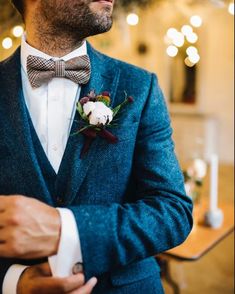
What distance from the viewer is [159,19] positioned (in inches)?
303

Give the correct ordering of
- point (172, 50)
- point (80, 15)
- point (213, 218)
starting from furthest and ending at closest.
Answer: point (172, 50)
point (213, 218)
point (80, 15)

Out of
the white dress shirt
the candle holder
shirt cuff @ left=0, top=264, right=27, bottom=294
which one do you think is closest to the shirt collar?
the white dress shirt

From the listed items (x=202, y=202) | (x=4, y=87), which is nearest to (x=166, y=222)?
(x=4, y=87)

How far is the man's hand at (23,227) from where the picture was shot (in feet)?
2.84

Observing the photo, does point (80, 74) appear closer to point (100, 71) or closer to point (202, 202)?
point (100, 71)

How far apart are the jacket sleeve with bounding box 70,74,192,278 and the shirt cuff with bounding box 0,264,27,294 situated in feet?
0.61

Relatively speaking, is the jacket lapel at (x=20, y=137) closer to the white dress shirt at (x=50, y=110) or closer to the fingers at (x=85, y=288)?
the white dress shirt at (x=50, y=110)

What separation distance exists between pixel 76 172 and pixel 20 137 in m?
0.17

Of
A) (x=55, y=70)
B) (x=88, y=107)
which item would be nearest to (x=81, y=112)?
(x=88, y=107)

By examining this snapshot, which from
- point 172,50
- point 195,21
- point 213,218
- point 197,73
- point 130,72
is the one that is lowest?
Result: point 213,218

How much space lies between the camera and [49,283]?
91 centimetres

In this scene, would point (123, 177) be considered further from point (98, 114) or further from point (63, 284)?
point (63, 284)

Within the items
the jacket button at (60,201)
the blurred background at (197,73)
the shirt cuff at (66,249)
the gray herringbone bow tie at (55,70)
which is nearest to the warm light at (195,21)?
the gray herringbone bow tie at (55,70)

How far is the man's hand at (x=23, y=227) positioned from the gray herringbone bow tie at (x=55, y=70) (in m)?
0.39
